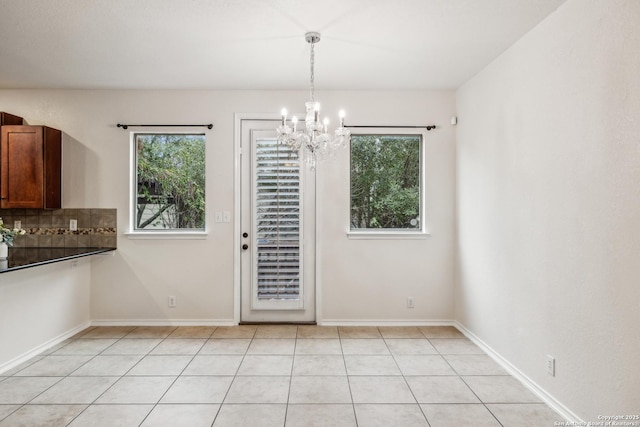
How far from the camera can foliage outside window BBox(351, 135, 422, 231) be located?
4383 millimetres

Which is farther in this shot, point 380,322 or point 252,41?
point 380,322

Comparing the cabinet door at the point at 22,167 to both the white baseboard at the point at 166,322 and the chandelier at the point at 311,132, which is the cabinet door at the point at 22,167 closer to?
the white baseboard at the point at 166,322

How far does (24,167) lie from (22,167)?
0.6 inches

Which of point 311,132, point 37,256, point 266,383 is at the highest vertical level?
point 311,132

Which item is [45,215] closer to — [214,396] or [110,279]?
[110,279]

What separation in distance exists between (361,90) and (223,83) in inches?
57.7

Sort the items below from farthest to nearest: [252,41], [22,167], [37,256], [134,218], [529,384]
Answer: [134,218] < [22,167] < [37,256] < [252,41] < [529,384]

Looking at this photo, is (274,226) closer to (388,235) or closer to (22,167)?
(388,235)

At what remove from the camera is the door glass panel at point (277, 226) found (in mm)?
4316

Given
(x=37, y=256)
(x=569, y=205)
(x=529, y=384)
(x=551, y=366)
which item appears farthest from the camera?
(x=37, y=256)

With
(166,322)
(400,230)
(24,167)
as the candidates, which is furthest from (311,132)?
(24,167)

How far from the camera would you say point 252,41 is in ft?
9.97

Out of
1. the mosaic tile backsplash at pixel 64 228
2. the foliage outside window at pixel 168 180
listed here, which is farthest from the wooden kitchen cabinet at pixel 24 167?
the foliage outside window at pixel 168 180

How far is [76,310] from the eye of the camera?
161 inches
